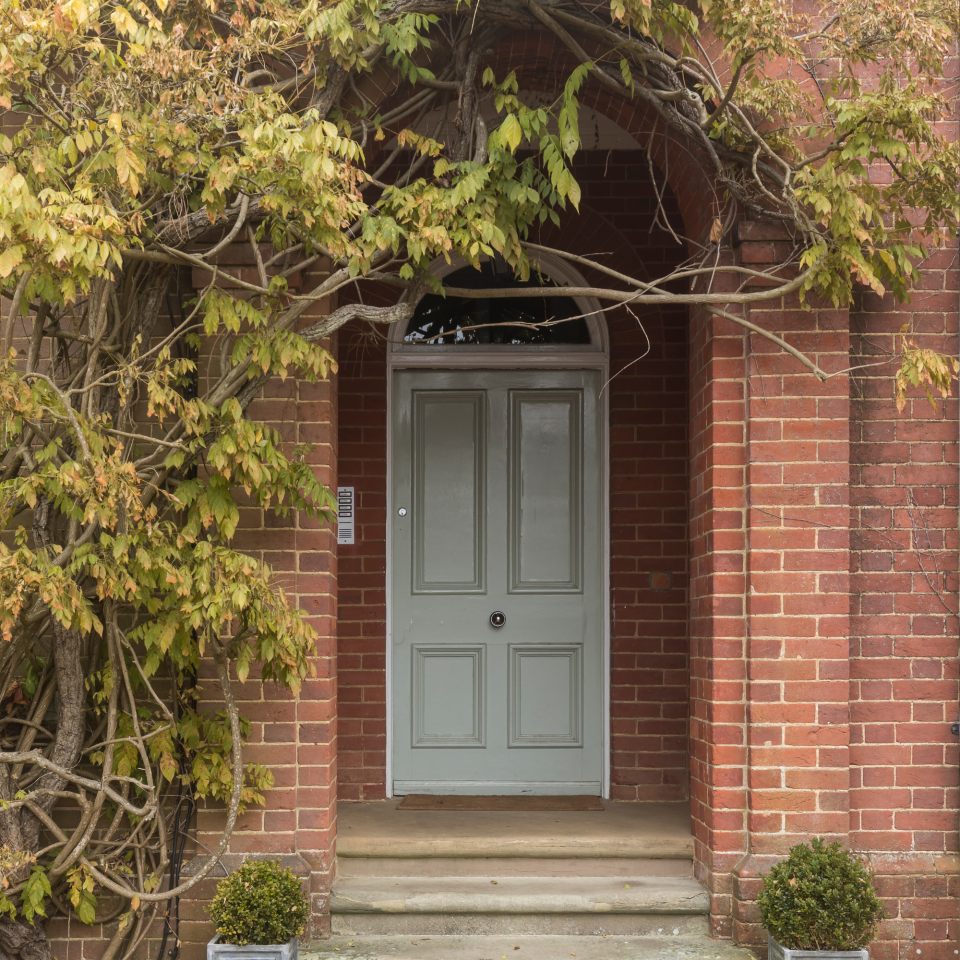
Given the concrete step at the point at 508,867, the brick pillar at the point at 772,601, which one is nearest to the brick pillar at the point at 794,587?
the brick pillar at the point at 772,601

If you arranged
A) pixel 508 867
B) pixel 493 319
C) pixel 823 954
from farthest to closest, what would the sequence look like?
pixel 493 319 → pixel 508 867 → pixel 823 954

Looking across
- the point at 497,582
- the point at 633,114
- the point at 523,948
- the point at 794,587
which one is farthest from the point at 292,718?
the point at 633,114

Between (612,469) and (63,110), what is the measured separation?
3.31 m

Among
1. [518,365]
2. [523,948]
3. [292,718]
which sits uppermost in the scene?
[518,365]

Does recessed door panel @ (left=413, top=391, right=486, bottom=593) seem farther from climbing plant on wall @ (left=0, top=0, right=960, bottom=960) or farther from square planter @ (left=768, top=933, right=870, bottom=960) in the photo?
square planter @ (left=768, top=933, right=870, bottom=960)

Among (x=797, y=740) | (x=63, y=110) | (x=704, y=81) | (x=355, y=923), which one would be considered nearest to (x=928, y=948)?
(x=797, y=740)

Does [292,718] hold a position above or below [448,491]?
below

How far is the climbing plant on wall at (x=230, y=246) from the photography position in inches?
131

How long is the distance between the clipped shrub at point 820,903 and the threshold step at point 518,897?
1.64 ft

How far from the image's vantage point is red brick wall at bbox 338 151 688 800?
5.41 metres

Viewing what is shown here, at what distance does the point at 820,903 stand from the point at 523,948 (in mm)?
1222

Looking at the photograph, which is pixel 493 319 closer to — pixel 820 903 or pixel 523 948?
pixel 523 948

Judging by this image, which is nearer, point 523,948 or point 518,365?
point 523,948

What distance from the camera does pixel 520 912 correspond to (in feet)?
13.6
